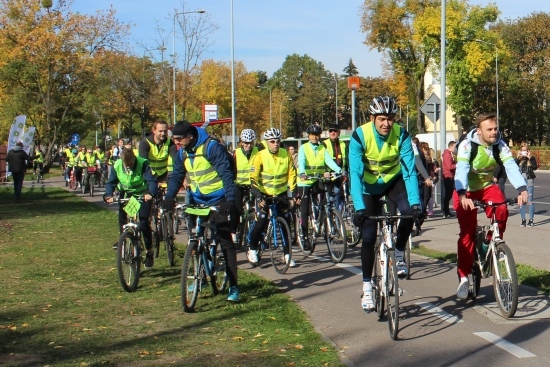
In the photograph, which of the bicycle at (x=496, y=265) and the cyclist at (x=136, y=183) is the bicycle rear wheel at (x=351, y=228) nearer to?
the cyclist at (x=136, y=183)

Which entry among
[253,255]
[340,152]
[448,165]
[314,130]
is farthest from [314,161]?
[448,165]

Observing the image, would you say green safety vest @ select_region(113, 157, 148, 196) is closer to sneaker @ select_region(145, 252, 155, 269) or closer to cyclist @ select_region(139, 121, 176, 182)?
sneaker @ select_region(145, 252, 155, 269)

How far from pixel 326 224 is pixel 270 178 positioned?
1.54 metres

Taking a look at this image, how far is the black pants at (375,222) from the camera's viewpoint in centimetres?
752

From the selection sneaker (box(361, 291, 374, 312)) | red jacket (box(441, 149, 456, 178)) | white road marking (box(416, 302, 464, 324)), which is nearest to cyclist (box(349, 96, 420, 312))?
sneaker (box(361, 291, 374, 312))

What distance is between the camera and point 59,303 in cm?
888

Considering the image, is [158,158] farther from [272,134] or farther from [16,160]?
[16,160]

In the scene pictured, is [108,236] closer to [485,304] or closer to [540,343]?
[485,304]

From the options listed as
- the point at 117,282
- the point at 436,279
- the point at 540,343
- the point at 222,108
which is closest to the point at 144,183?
the point at 117,282

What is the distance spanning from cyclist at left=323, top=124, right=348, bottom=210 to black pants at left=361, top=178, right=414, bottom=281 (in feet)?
18.0

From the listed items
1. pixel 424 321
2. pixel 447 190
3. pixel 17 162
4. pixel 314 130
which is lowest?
pixel 424 321

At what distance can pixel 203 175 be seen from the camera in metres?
8.72

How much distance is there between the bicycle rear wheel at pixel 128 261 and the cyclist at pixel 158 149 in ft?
7.90

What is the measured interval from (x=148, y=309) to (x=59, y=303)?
1061 mm
